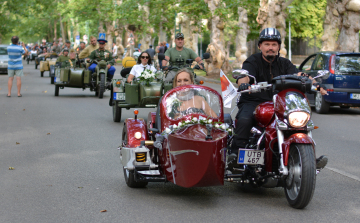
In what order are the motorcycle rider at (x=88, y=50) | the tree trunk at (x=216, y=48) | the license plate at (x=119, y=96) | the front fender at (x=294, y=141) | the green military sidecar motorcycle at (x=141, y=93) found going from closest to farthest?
the front fender at (x=294, y=141)
the green military sidecar motorcycle at (x=141, y=93)
the license plate at (x=119, y=96)
the motorcycle rider at (x=88, y=50)
the tree trunk at (x=216, y=48)

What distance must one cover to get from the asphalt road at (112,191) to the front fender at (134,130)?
0.55 meters

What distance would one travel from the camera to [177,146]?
17.0 ft

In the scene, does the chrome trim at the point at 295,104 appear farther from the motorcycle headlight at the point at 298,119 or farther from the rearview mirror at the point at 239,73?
the rearview mirror at the point at 239,73

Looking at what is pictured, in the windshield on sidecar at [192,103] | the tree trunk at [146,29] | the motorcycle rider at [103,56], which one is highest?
the tree trunk at [146,29]

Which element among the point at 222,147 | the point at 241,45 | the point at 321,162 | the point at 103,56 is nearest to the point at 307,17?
the point at 241,45

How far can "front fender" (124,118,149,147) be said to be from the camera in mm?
5977

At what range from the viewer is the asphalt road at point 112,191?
201 inches

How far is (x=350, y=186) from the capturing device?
21.0ft

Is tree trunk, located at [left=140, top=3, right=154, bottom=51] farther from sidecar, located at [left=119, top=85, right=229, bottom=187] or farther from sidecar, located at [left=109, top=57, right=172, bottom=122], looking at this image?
sidecar, located at [left=119, top=85, right=229, bottom=187]

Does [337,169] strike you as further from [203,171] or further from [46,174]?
[46,174]

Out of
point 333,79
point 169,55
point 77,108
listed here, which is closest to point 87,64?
point 77,108

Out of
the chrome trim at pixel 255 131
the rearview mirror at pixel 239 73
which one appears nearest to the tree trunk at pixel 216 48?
the chrome trim at pixel 255 131

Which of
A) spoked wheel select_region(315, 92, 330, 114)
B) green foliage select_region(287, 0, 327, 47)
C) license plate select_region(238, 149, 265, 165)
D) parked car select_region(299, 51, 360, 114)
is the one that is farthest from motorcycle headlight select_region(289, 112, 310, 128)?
green foliage select_region(287, 0, 327, 47)

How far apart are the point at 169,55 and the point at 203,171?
7.84 metres
